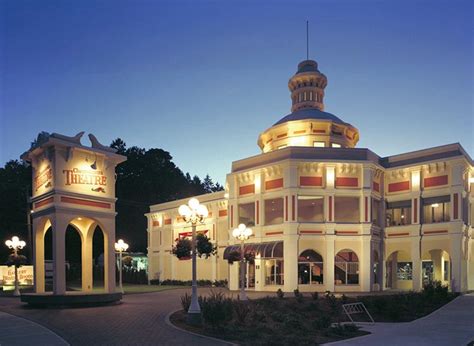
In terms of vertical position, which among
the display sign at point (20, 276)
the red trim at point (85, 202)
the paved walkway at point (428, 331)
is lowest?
the display sign at point (20, 276)

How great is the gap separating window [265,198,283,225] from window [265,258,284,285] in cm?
282

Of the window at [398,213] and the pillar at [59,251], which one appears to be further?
the window at [398,213]

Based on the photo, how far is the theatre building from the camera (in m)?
34.1

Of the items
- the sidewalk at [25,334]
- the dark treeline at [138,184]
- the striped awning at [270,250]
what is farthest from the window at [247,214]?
the dark treeline at [138,184]

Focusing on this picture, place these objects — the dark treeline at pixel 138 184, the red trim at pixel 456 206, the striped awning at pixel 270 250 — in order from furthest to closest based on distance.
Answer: the dark treeline at pixel 138 184 → the striped awning at pixel 270 250 → the red trim at pixel 456 206

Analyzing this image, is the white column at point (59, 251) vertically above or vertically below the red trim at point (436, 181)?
below

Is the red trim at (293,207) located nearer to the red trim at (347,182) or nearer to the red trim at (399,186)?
the red trim at (347,182)

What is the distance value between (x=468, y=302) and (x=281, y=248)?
1249 cm

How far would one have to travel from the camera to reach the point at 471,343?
14508mm

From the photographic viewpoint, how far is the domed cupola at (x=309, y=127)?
43.3m

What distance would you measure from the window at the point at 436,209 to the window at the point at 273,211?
1055 cm

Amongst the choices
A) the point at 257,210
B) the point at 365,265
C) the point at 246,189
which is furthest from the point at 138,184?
the point at 365,265

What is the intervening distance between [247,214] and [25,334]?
25.2 m

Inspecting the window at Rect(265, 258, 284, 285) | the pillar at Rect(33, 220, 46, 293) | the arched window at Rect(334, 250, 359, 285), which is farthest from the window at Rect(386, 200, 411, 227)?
the pillar at Rect(33, 220, 46, 293)
